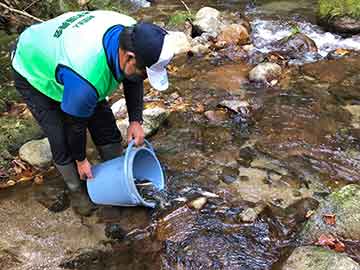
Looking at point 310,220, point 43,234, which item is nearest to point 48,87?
point 43,234

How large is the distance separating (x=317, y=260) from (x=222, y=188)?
1049 millimetres

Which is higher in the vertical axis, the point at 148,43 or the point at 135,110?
the point at 148,43

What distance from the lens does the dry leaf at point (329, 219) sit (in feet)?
9.89

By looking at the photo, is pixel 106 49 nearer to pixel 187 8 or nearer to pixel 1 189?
pixel 1 189

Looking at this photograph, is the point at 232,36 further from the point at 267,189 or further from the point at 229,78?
the point at 267,189

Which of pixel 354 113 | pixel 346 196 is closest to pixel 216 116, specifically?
pixel 354 113

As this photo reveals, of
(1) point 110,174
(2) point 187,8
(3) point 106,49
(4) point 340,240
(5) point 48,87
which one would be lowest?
(2) point 187,8

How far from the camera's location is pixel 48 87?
9.39ft

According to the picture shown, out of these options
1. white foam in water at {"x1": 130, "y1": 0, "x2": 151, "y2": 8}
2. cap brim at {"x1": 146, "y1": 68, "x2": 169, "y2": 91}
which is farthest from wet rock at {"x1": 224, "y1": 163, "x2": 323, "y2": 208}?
white foam in water at {"x1": 130, "y1": 0, "x2": 151, "y2": 8}

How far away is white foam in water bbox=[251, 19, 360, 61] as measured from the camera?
6188 mm

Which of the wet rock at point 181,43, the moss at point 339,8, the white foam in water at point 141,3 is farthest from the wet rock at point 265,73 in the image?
the white foam in water at point 141,3

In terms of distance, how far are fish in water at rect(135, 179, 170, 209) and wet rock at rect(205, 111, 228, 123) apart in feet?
4.10

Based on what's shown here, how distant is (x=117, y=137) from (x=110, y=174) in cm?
52

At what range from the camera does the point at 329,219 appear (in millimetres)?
3027
